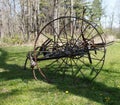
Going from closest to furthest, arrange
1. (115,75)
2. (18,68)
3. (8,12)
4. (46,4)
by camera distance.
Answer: (115,75) < (18,68) < (8,12) < (46,4)

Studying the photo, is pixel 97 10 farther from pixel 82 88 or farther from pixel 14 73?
pixel 82 88

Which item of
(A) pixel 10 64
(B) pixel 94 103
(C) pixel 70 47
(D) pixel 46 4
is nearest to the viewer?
(B) pixel 94 103

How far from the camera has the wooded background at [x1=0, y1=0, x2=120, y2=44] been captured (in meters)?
27.2

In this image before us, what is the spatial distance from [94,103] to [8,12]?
33.3m

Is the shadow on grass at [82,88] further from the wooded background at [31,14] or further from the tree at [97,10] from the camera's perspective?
the tree at [97,10]

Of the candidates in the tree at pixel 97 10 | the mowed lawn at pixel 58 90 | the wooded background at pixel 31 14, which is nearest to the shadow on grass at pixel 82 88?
the mowed lawn at pixel 58 90

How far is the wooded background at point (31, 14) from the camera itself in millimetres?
27211

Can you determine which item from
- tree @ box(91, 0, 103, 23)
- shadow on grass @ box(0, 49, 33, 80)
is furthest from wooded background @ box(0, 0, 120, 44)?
shadow on grass @ box(0, 49, 33, 80)

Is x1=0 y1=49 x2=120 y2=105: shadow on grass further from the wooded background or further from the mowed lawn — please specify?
the wooded background

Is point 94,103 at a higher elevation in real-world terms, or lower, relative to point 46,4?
lower

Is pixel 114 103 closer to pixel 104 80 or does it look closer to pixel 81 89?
pixel 81 89

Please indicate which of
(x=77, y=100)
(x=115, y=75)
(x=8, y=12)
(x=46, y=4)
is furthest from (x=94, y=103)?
(x=46, y=4)

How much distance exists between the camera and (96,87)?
Result: 6.89 m

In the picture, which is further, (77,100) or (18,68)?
(18,68)
